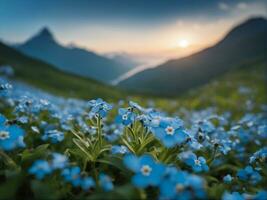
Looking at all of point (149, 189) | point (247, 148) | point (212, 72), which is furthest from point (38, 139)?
point (212, 72)

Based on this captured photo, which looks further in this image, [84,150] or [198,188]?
[84,150]

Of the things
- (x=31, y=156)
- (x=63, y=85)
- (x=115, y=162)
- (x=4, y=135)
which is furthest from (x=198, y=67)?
(x=4, y=135)

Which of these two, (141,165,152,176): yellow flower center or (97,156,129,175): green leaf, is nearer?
(141,165,152,176): yellow flower center

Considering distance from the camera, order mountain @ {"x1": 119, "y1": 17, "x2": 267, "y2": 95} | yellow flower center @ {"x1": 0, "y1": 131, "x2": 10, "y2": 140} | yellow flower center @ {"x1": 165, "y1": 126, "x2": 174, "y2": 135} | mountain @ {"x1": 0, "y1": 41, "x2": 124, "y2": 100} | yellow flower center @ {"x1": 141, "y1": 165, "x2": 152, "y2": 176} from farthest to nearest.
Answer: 1. mountain @ {"x1": 119, "y1": 17, "x2": 267, "y2": 95}
2. mountain @ {"x1": 0, "y1": 41, "x2": 124, "y2": 100}
3. yellow flower center @ {"x1": 165, "y1": 126, "x2": 174, "y2": 135}
4. yellow flower center @ {"x1": 0, "y1": 131, "x2": 10, "y2": 140}
5. yellow flower center @ {"x1": 141, "y1": 165, "x2": 152, "y2": 176}

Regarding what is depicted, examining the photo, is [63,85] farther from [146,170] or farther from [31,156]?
[146,170]

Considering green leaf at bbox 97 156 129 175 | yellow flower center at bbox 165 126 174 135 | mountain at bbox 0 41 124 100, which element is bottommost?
green leaf at bbox 97 156 129 175

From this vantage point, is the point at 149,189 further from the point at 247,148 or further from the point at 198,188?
the point at 247,148

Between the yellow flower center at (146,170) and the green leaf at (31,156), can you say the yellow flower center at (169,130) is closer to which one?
the yellow flower center at (146,170)

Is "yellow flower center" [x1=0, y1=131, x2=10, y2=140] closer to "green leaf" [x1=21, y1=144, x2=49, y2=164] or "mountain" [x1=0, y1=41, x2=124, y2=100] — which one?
"green leaf" [x1=21, y1=144, x2=49, y2=164]

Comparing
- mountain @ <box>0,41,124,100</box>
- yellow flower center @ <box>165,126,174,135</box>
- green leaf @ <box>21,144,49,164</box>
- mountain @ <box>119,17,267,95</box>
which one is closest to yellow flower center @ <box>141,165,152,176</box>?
yellow flower center @ <box>165,126,174,135</box>
